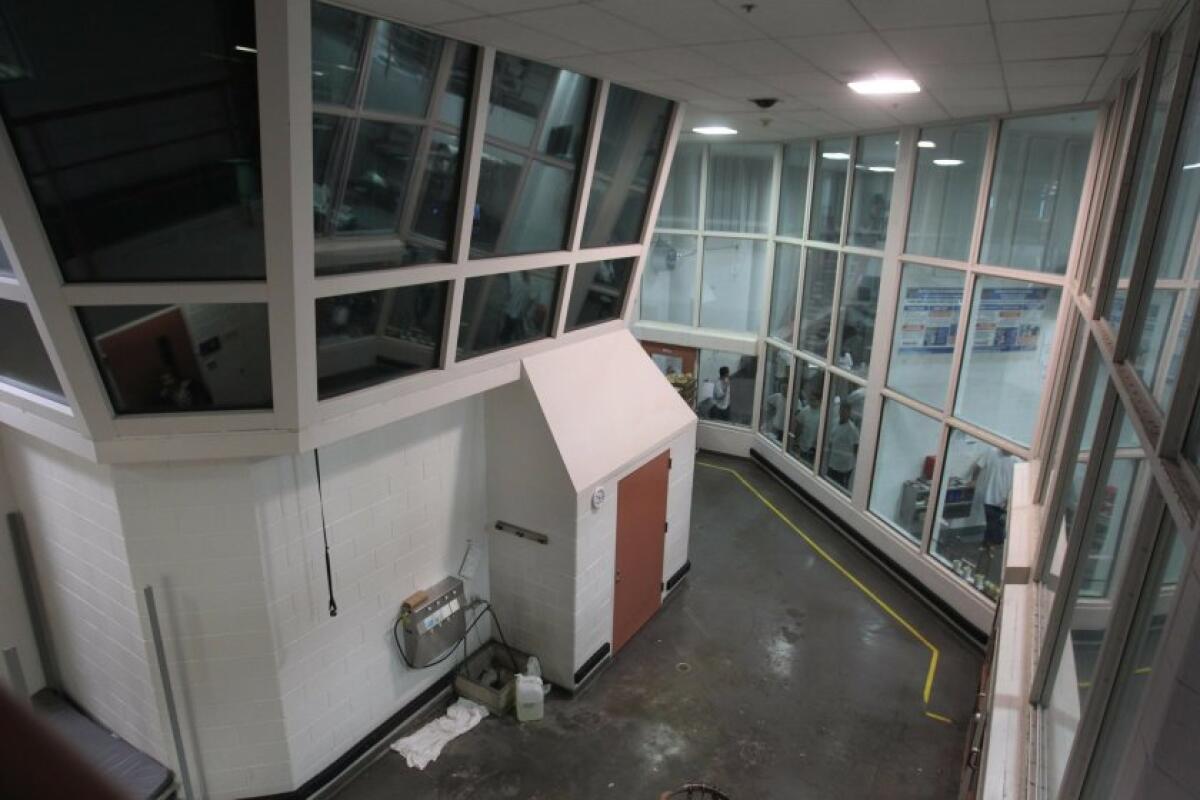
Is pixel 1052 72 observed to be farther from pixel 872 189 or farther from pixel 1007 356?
pixel 872 189

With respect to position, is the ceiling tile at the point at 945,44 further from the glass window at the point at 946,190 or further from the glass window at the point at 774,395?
the glass window at the point at 774,395

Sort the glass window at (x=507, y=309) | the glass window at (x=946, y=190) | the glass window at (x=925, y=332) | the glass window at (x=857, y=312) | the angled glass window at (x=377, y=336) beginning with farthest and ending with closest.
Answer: the glass window at (x=857, y=312) < the glass window at (x=925, y=332) < the glass window at (x=946, y=190) < the glass window at (x=507, y=309) < the angled glass window at (x=377, y=336)

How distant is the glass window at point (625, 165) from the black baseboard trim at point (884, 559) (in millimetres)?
4483

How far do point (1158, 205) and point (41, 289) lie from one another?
4.46 metres

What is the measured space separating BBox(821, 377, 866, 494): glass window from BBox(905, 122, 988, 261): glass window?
1.85m

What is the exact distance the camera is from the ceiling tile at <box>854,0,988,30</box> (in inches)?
110

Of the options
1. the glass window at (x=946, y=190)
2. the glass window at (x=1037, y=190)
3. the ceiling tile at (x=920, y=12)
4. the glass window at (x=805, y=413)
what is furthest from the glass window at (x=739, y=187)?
the ceiling tile at (x=920, y=12)

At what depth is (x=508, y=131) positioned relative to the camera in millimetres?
4305

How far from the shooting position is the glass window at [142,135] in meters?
2.70

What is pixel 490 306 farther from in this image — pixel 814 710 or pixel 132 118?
pixel 814 710

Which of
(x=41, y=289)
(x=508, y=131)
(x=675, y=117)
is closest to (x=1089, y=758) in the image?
(x=508, y=131)

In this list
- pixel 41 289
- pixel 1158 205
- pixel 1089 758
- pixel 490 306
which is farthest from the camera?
pixel 490 306

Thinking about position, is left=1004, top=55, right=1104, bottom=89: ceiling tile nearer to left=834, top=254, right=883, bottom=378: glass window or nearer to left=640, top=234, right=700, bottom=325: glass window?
left=834, top=254, right=883, bottom=378: glass window

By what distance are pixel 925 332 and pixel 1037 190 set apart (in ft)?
5.48
